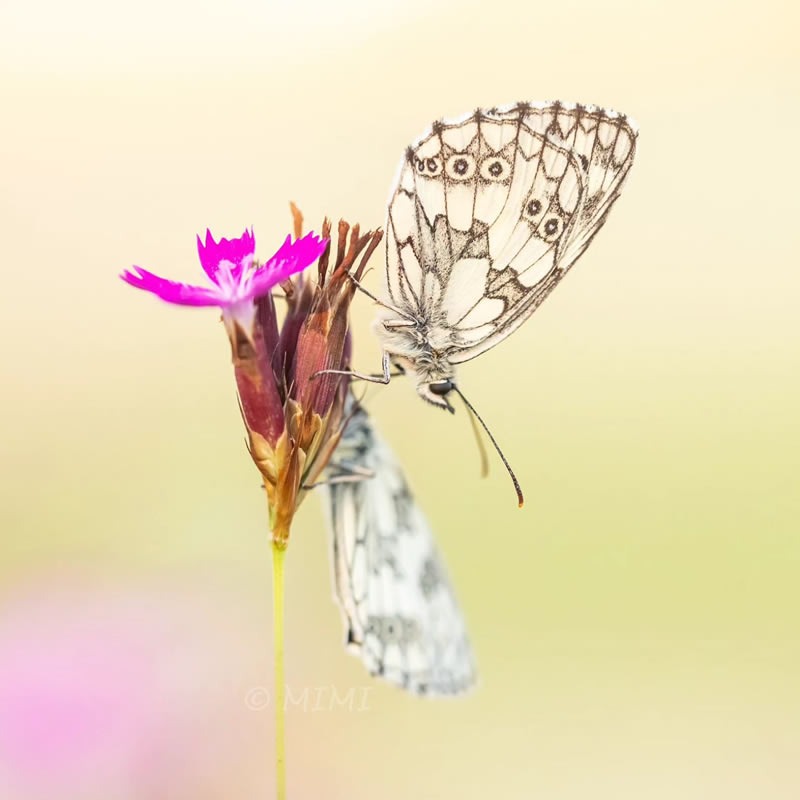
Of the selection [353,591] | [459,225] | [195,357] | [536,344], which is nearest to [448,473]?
[536,344]

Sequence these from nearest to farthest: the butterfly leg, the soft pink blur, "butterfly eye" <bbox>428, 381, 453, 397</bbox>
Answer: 1. the butterfly leg
2. "butterfly eye" <bbox>428, 381, 453, 397</bbox>
3. the soft pink blur

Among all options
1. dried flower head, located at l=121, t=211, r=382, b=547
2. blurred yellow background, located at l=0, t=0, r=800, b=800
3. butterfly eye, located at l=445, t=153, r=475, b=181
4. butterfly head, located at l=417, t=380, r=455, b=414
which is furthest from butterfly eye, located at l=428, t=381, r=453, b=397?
blurred yellow background, located at l=0, t=0, r=800, b=800

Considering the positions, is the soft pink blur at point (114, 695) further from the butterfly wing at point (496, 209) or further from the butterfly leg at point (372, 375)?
the butterfly wing at point (496, 209)

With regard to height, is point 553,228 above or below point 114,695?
above

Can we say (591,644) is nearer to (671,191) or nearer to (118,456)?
(118,456)

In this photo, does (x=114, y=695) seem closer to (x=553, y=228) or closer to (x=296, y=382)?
(x=296, y=382)

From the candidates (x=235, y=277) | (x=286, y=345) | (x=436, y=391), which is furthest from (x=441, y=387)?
(x=235, y=277)

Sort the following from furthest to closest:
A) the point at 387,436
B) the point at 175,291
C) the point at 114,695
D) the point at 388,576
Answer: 1. the point at 387,436
2. the point at 114,695
3. the point at 388,576
4. the point at 175,291

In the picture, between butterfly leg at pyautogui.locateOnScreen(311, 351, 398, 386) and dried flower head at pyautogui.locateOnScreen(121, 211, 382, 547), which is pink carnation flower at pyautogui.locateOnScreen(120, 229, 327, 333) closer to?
dried flower head at pyautogui.locateOnScreen(121, 211, 382, 547)
